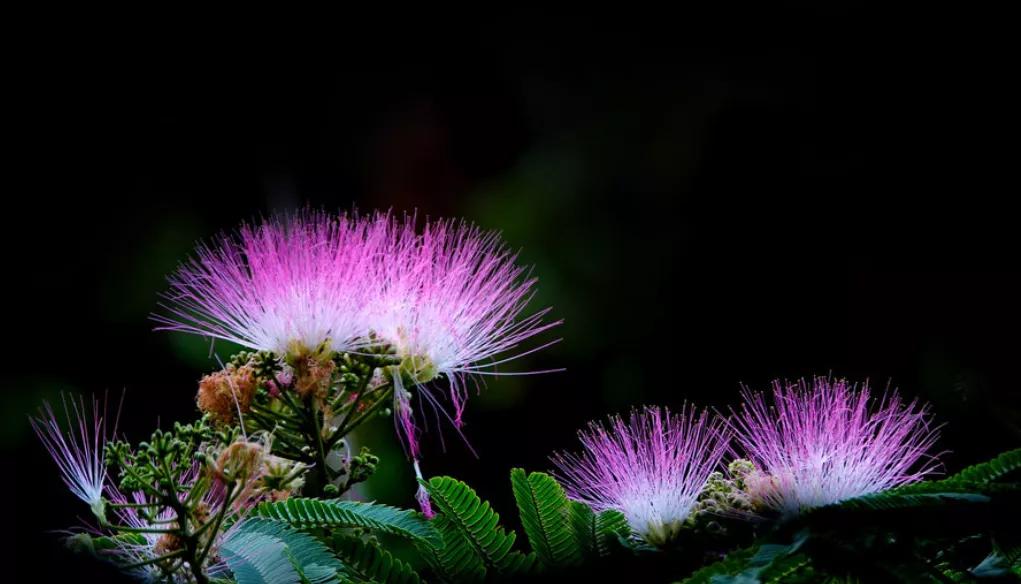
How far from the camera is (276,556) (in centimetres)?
106

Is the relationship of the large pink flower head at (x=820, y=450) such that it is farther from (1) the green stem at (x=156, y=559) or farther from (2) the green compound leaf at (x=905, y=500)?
(1) the green stem at (x=156, y=559)

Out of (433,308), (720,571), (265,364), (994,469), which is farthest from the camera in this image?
(433,308)

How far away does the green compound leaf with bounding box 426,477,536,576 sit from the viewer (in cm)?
119

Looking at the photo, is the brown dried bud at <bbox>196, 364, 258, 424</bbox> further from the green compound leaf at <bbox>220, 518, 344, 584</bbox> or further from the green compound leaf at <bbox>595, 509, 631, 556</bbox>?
the green compound leaf at <bbox>595, 509, 631, 556</bbox>

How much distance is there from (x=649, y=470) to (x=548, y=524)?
177 millimetres

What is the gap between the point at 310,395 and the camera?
1252 mm

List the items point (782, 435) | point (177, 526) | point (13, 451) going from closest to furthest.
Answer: point (177, 526), point (782, 435), point (13, 451)

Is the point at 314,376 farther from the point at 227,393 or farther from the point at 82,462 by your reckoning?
the point at 82,462

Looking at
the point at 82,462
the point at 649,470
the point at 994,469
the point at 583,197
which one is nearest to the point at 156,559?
the point at 82,462

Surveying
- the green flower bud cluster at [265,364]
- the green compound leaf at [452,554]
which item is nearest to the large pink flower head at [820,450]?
the green compound leaf at [452,554]

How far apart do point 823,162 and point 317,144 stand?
1685 mm

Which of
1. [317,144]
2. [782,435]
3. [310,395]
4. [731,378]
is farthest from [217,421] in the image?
[317,144]

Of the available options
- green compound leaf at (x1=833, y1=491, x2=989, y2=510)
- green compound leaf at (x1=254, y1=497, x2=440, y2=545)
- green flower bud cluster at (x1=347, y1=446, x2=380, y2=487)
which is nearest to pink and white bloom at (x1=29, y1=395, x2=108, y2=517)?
green compound leaf at (x1=254, y1=497, x2=440, y2=545)

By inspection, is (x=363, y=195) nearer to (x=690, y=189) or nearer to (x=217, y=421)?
(x=690, y=189)
